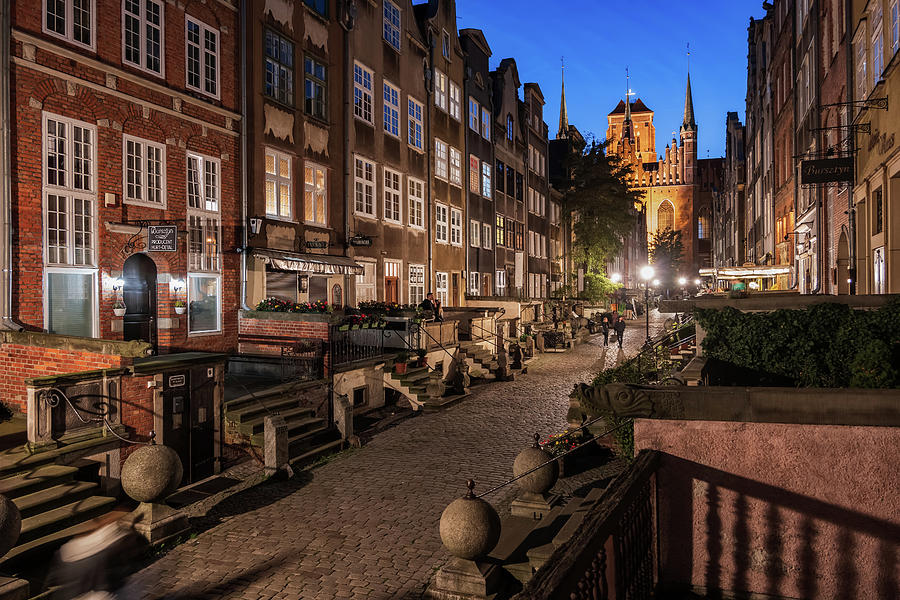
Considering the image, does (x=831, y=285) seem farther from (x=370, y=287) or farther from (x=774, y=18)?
(x=774, y=18)

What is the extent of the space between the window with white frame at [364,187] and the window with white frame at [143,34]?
8.44m

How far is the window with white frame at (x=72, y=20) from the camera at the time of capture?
12.8 meters

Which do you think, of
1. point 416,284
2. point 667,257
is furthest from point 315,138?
point 667,257

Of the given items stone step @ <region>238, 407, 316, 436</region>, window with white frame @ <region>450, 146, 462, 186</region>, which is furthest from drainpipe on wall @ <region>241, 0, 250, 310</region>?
window with white frame @ <region>450, 146, 462, 186</region>

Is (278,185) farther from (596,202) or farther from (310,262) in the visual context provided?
(596,202)

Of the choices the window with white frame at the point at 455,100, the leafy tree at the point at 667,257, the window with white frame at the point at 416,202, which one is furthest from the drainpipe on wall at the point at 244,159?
the leafy tree at the point at 667,257

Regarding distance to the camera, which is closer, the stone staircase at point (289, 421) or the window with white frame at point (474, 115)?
the stone staircase at point (289, 421)

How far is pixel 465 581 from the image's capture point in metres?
7.04

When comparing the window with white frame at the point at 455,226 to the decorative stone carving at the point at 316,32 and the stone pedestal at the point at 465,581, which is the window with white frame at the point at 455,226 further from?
the stone pedestal at the point at 465,581

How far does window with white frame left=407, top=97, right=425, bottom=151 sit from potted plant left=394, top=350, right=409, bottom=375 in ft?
37.7

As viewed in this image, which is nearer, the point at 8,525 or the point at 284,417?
the point at 8,525

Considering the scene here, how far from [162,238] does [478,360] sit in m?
12.5

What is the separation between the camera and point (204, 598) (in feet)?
23.4

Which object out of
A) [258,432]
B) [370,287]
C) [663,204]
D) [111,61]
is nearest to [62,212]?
[111,61]
